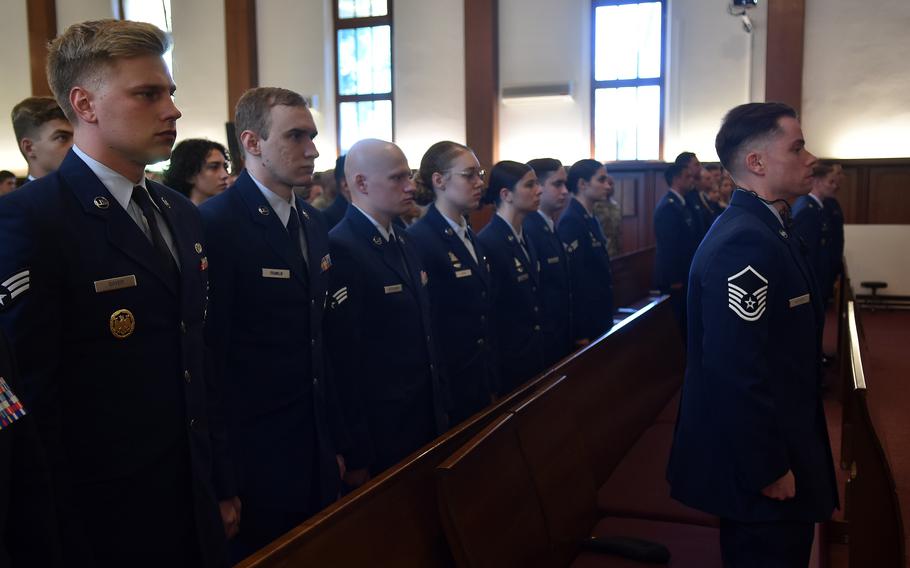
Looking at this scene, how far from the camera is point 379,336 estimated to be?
2348mm

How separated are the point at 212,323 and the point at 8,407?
0.94 metres

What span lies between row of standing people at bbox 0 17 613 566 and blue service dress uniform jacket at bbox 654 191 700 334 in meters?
2.45

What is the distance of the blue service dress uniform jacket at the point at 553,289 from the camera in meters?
3.80

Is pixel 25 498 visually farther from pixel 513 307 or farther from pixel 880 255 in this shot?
pixel 880 255

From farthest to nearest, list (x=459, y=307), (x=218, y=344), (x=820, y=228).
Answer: (x=820, y=228)
(x=459, y=307)
(x=218, y=344)

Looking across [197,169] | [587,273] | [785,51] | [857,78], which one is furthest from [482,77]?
[197,169]

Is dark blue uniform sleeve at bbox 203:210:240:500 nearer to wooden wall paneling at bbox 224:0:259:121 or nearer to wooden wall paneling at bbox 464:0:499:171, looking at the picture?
wooden wall paneling at bbox 464:0:499:171

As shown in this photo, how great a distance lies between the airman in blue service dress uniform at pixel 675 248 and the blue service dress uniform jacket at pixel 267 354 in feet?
12.3

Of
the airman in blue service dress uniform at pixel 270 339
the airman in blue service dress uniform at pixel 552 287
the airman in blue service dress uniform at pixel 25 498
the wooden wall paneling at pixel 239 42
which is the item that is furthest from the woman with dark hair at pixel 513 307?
the wooden wall paneling at pixel 239 42

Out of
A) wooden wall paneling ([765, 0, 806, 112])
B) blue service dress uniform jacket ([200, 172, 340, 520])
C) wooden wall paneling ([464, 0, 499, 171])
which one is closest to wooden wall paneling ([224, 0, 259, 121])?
wooden wall paneling ([464, 0, 499, 171])

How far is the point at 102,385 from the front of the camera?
4.50ft

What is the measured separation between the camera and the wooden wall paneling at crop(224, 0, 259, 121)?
10.5 metres

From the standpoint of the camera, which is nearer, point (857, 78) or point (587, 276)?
point (587, 276)

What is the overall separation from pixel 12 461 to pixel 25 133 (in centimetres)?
194
